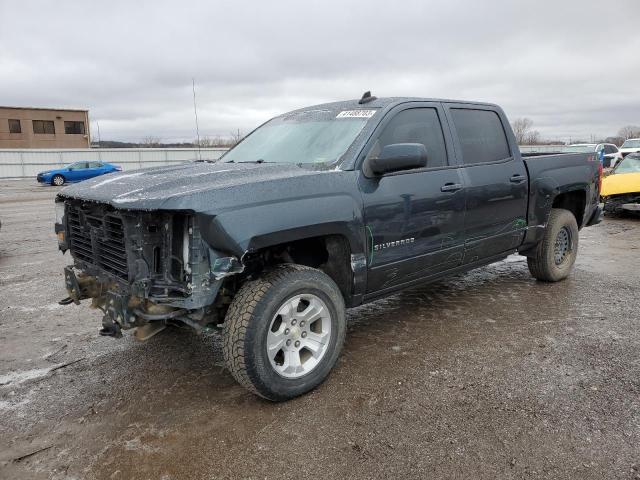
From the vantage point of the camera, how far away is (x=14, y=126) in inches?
1916

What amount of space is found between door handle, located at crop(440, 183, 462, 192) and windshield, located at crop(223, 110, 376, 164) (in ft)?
2.71

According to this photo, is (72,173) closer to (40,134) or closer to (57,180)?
(57,180)

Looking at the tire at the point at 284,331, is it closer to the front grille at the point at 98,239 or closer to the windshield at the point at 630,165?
the front grille at the point at 98,239

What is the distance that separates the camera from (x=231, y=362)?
2.95 meters

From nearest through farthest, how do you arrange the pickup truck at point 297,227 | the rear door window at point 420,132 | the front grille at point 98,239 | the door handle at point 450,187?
the pickup truck at point 297,227 < the front grille at point 98,239 < the rear door window at point 420,132 < the door handle at point 450,187

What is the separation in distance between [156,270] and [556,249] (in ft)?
15.2

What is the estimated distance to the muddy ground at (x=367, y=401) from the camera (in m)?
2.54

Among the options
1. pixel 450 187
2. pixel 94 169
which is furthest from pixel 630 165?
pixel 94 169

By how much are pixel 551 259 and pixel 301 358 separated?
354 cm

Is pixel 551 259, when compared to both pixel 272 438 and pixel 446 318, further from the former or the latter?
pixel 272 438

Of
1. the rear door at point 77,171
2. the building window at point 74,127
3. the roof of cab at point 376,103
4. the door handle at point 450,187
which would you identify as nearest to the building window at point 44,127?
the building window at point 74,127

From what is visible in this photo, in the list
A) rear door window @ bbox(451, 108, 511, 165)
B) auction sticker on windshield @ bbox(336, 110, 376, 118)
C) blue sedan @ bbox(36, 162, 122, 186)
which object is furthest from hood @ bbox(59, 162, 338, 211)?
blue sedan @ bbox(36, 162, 122, 186)

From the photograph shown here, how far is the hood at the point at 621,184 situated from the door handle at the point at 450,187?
→ 27.1 feet

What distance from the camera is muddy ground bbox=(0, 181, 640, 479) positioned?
2541mm
